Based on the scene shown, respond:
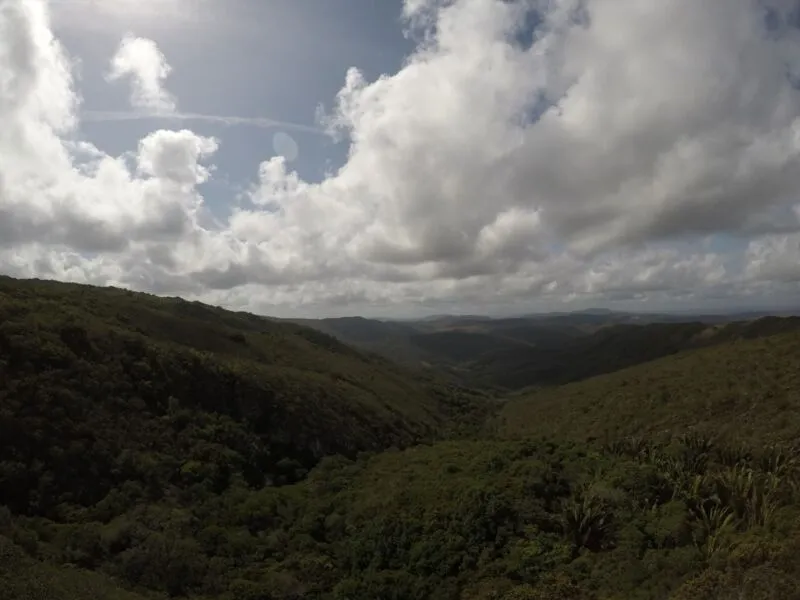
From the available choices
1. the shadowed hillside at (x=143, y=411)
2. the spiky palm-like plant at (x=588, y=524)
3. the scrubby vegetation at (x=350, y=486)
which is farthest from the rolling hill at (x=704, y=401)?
the shadowed hillside at (x=143, y=411)

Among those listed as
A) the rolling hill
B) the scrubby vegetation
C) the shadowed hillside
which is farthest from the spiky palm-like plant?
the shadowed hillside

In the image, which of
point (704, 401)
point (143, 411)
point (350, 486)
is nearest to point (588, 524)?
point (350, 486)

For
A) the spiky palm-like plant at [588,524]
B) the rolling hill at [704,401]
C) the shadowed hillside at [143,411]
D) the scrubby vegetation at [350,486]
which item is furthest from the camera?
the rolling hill at [704,401]

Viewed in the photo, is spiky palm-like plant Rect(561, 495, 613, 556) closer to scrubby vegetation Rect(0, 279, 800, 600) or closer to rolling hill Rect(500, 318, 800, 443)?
scrubby vegetation Rect(0, 279, 800, 600)

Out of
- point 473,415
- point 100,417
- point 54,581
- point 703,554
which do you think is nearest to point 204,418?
point 100,417

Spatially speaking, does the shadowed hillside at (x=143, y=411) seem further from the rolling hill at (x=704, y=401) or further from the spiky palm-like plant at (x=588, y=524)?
the spiky palm-like plant at (x=588, y=524)

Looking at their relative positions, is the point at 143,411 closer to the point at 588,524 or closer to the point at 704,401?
the point at 588,524

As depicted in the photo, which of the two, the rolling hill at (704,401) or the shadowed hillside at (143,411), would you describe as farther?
the rolling hill at (704,401)

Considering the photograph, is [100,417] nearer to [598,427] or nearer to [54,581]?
[54,581]

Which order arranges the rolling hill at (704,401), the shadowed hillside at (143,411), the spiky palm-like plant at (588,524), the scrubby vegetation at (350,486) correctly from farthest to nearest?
the rolling hill at (704,401) → the shadowed hillside at (143,411) → the spiky palm-like plant at (588,524) → the scrubby vegetation at (350,486)

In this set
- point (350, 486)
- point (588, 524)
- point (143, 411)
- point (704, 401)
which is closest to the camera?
point (588, 524)
